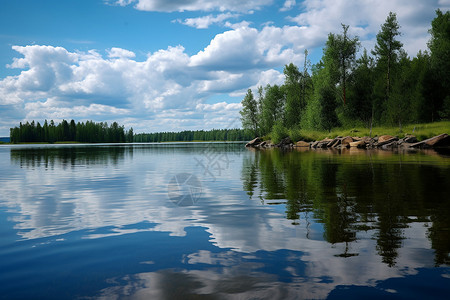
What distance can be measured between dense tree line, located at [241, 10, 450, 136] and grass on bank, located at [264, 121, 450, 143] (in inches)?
39.4

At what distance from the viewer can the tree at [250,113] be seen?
10769cm

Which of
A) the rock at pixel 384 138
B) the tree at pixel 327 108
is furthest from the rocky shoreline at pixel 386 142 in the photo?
the tree at pixel 327 108

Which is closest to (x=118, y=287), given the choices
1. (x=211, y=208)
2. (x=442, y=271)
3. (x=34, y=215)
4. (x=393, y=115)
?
(x=442, y=271)

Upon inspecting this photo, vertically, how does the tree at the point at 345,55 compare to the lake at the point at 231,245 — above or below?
above

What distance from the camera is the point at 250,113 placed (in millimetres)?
108250

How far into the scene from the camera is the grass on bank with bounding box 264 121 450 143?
1944 inches

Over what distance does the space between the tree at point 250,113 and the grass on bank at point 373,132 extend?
95.7 ft

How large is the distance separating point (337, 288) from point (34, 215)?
9009mm

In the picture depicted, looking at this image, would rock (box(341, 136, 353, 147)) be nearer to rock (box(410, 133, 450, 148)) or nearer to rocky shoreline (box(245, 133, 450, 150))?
rocky shoreline (box(245, 133, 450, 150))

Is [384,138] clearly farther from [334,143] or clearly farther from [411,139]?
[334,143]

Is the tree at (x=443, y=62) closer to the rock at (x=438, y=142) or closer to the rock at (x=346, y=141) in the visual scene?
the rock at (x=438, y=142)

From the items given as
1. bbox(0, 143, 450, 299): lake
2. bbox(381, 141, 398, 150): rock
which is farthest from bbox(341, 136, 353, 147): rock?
bbox(0, 143, 450, 299): lake

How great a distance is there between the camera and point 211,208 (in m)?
10.7

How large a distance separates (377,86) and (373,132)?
15.7 m
